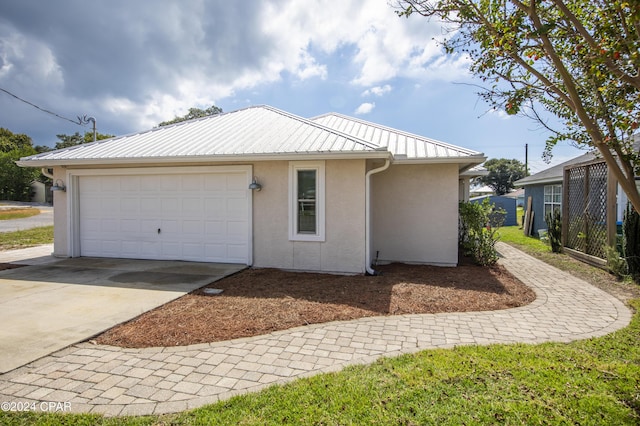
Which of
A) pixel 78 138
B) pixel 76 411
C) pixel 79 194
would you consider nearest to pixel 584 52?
pixel 76 411

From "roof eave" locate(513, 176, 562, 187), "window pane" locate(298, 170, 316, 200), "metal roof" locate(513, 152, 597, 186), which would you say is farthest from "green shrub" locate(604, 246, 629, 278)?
"window pane" locate(298, 170, 316, 200)

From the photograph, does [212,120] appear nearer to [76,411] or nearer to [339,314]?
[339,314]

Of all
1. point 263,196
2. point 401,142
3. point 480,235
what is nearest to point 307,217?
point 263,196

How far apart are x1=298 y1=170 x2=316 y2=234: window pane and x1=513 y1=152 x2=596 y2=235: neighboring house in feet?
38.4

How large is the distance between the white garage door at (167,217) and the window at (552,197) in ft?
45.0

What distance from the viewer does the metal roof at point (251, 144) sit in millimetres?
7500

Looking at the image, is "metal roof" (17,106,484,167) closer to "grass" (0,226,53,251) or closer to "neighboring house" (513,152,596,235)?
"grass" (0,226,53,251)

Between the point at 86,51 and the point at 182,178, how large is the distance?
39.1 ft

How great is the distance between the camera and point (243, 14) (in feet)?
31.5

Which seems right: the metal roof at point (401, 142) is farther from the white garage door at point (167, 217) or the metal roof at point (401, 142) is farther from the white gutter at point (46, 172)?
the white gutter at point (46, 172)

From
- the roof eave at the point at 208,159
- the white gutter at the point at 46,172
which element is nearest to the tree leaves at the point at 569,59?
the roof eave at the point at 208,159

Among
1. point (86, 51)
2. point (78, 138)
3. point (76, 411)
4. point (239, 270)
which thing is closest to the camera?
point (76, 411)

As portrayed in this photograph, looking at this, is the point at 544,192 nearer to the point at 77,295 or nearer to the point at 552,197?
the point at 552,197

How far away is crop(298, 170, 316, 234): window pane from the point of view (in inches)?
309
